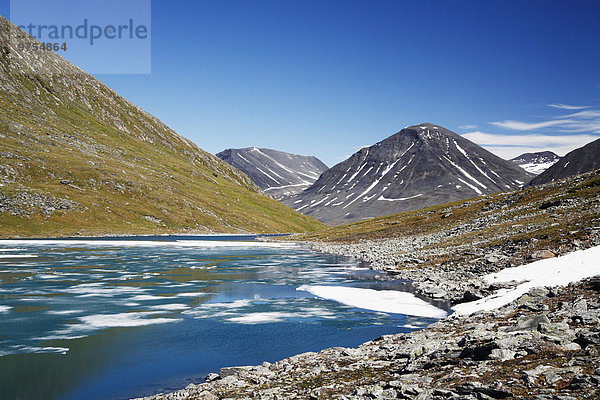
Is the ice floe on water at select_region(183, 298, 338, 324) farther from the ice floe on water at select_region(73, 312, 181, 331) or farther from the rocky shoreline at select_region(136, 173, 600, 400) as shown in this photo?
the rocky shoreline at select_region(136, 173, 600, 400)

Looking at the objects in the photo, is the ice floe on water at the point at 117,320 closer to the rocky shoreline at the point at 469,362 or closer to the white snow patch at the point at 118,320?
the white snow patch at the point at 118,320

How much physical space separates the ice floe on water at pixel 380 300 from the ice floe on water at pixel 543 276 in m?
2.55

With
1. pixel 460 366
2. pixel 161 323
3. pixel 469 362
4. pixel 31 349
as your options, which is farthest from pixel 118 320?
pixel 469 362

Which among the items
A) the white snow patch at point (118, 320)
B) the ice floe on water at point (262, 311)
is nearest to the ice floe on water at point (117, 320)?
the white snow patch at point (118, 320)

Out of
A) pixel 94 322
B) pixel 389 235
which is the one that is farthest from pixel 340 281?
pixel 389 235

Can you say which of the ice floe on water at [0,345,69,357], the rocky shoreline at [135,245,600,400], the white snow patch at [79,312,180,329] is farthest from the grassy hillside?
the ice floe on water at [0,345,69,357]

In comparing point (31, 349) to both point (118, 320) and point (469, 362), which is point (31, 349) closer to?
point (118, 320)

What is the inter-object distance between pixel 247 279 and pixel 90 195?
133 metres

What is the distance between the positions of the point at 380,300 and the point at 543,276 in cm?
1375

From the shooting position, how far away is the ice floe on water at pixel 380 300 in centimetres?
3331

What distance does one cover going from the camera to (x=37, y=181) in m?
153

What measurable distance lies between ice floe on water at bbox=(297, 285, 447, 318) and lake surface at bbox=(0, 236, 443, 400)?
11 centimetres

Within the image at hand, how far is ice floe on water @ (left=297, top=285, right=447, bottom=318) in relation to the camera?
33312 millimetres

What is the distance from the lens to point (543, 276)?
32.2 m
